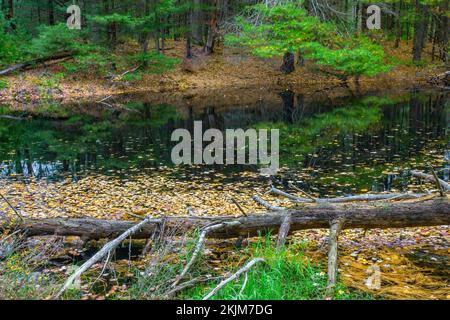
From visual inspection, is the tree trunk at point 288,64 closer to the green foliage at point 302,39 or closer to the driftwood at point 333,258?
the green foliage at point 302,39

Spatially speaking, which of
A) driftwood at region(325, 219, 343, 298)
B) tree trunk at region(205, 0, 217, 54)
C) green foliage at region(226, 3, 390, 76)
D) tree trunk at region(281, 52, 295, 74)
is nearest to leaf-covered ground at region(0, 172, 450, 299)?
driftwood at region(325, 219, 343, 298)

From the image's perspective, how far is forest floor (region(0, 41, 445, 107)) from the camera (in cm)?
2208

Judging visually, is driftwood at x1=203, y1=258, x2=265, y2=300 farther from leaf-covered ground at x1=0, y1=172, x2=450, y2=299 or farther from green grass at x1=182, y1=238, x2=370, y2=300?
leaf-covered ground at x1=0, y1=172, x2=450, y2=299

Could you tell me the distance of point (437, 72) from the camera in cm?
2820

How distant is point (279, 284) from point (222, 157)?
7033 millimetres

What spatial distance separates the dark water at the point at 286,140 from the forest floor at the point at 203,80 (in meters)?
3.05

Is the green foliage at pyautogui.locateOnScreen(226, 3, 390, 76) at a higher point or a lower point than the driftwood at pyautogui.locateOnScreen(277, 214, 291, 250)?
higher

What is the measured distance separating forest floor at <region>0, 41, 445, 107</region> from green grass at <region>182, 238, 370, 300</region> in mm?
16064

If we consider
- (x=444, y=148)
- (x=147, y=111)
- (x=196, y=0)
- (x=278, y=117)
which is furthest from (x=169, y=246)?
(x=196, y=0)

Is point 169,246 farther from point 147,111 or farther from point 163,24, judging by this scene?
point 163,24

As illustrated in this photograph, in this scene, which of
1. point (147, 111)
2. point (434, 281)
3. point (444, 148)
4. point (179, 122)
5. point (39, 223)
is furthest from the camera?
point (147, 111)

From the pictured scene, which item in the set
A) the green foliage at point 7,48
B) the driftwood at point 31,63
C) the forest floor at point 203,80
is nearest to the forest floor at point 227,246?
the forest floor at point 203,80

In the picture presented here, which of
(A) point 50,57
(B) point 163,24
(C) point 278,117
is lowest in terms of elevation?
(C) point 278,117

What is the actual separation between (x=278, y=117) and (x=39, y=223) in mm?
12346
